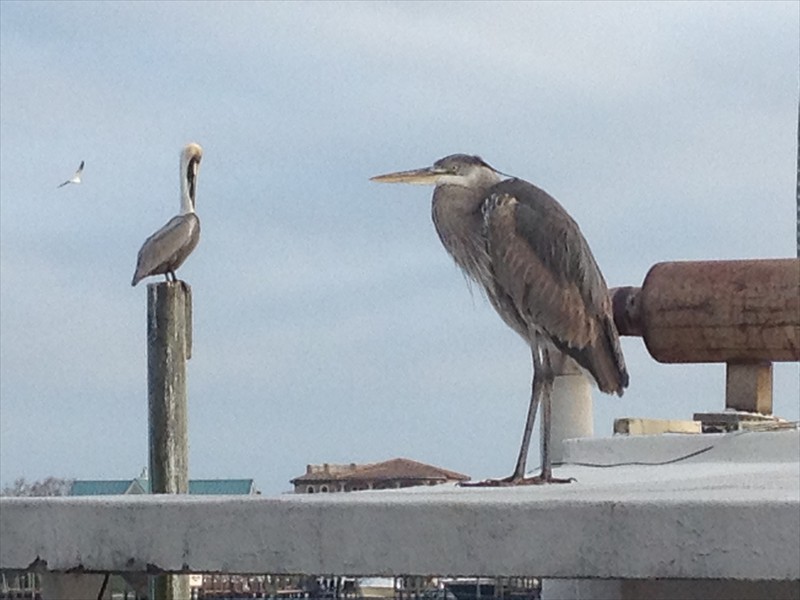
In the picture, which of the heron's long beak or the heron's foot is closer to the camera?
the heron's foot

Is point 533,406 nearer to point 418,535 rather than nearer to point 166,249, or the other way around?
point 418,535

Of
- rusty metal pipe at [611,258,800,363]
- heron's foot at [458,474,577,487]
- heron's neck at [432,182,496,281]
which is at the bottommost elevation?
heron's foot at [458,474,577,487]

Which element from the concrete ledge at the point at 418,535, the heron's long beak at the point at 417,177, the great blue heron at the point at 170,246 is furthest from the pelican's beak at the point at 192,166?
the concrete ledge at the point at 418,535

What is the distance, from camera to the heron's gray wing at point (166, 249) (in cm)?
993

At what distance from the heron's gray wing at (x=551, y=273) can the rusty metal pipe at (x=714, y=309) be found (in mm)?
625

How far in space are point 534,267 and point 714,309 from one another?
1.02 m

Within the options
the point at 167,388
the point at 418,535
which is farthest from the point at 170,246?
the point at 418,535

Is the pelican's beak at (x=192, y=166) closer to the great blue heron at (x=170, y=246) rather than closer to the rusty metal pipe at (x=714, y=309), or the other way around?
the great blue heron at (x=170, y=246)

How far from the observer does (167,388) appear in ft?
27.6

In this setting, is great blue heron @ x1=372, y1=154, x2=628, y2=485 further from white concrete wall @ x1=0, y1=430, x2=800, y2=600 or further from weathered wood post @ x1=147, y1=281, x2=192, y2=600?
white concrete wall @ x1=0, y1=430, x2=800, y2=600

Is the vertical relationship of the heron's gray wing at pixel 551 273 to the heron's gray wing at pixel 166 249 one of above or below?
below

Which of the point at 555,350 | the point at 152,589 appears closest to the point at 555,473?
the point at 555,350

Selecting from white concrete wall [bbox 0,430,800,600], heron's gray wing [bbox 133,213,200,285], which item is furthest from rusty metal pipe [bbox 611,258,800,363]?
heron's gray wing [bbox 133,213,200,285]

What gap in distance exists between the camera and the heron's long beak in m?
6.43
